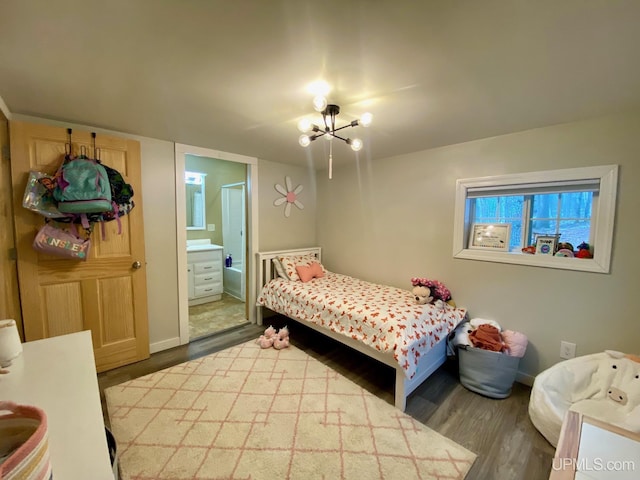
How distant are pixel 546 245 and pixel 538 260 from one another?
7.2 inches

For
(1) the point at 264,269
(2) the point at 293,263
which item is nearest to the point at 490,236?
(2) the point at 293,263

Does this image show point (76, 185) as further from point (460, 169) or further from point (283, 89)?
point (460, 169)

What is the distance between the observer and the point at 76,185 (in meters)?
1.96

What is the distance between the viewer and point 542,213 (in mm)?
2326

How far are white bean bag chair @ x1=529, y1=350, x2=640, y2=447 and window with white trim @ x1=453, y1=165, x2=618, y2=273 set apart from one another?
654 mm

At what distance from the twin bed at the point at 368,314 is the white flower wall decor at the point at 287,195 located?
0.70 metres

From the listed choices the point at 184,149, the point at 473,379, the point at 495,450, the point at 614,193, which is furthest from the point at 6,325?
the point at 614,193

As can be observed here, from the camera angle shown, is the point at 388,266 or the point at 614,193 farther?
the point at 388,266

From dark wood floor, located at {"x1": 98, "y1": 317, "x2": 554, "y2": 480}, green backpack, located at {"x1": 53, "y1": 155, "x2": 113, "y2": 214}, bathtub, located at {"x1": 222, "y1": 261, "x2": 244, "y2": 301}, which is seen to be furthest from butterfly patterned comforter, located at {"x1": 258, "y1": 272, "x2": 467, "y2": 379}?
green backpack, located at {"x1": 53, "y1": 155, "x2": 113, "y2": 214}

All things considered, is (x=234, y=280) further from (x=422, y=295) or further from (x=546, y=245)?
(x=546, y=245)

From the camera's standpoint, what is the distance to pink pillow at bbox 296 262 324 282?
3.22 meters

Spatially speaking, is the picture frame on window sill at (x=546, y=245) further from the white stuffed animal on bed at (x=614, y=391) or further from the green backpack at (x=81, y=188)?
the green backpack at (x=81, y=188)

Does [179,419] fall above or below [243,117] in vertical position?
below

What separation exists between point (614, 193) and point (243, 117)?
9.04ft
